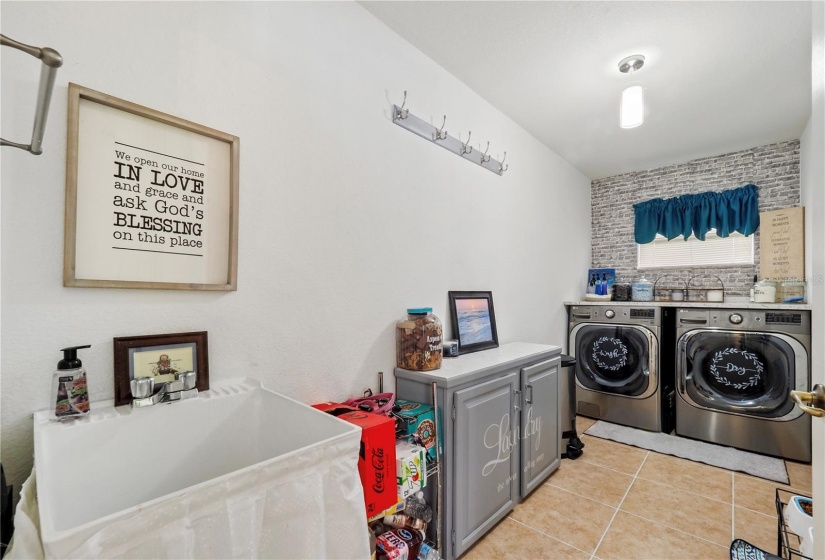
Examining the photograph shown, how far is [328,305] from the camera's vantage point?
1.68 meters

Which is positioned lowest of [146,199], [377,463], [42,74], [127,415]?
[377,463]

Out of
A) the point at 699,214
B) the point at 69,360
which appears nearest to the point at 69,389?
the point at 69,360

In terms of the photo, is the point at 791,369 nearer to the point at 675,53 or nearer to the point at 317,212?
the point at 675,53

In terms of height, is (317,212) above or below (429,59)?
below

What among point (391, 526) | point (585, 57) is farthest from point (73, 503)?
point (585, 57)

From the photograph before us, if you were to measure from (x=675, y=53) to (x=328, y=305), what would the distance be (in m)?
2.42

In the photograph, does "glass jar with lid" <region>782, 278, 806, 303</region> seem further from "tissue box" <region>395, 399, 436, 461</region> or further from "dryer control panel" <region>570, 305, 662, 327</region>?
"tissue box" <region>395, 399, 436, 461</region>

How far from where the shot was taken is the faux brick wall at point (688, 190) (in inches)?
132

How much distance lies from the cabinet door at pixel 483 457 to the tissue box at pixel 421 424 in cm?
11

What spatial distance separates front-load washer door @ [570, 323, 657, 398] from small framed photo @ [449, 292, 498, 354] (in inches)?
60.1

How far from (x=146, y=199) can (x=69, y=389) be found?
582 mm

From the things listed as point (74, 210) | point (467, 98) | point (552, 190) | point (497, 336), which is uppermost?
point (467, 98)

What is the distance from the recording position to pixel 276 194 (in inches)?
59.2

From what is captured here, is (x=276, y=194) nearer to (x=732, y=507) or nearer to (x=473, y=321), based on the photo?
(x=473, y=321)
